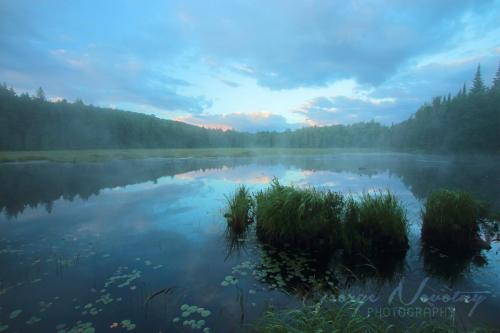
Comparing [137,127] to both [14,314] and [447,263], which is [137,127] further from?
[447,263]

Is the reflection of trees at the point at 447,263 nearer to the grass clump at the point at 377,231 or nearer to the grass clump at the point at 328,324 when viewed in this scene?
the grass clump at the point at 377,231

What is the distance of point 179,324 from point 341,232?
4600 millimetres

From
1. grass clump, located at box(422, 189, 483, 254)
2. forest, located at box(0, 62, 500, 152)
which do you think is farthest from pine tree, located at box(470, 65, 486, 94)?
grass clump, located at box(422, 189, 483, 254)

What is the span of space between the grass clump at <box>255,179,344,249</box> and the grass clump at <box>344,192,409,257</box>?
14.1 inches

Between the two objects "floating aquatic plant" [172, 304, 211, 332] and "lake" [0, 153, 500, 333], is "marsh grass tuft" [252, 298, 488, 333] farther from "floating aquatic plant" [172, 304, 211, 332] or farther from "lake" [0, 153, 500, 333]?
"floating aquatic plant" [172, 304, 211, 332]

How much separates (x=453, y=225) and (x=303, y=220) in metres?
4.11

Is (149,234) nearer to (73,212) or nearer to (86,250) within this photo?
(86,250)

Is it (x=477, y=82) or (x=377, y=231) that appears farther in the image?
(x=477, y=82)

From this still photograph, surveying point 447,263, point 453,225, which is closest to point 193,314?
point 447,263

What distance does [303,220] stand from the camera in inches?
269

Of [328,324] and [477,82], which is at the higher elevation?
[477,82]

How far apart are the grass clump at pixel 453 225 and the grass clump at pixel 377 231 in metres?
1.09

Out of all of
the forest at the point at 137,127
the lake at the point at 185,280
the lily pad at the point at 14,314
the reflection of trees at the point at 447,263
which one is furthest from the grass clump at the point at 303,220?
the forest at the point at 137,127

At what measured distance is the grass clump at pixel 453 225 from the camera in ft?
21.9
